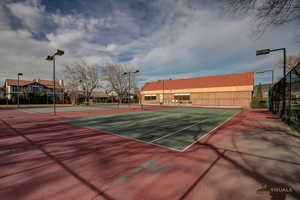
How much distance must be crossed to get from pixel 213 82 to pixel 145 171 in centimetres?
3458

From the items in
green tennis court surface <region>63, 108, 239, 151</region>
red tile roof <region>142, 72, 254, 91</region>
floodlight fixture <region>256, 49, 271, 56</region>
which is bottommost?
green tennis court surface <region>63, 108, 239, 151</region>

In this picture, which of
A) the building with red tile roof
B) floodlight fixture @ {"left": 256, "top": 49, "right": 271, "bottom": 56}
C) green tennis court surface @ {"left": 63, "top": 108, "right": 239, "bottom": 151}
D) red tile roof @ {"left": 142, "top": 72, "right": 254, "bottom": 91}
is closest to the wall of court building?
the building with red tile roof

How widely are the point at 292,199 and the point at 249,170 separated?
34.2 inches

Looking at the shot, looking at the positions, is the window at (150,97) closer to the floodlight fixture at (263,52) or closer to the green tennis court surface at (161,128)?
the green tennis court surface at (161,128)

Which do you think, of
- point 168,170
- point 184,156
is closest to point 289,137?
point 184,156

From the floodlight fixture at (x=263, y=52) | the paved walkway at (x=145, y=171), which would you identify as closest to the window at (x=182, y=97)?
the floodlight fixture at (x=263, y=52)

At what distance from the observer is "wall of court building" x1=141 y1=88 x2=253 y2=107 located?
27.4m

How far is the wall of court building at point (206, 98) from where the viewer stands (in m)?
27.4

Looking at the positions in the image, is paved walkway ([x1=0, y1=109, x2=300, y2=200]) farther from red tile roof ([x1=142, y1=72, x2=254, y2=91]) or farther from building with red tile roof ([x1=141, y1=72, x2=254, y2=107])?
red tile roof ([x1=142, y1=72, x2=254, y2=91])

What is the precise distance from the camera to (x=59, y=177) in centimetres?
283

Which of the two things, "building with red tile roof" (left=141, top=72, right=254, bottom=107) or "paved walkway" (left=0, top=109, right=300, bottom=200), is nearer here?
"paved walkway" (left=0, top=109, right=300, bottom=200)

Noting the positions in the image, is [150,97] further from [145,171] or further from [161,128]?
[145,171]

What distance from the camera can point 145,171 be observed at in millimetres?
3057

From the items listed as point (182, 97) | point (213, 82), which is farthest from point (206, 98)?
point (182, 97)
